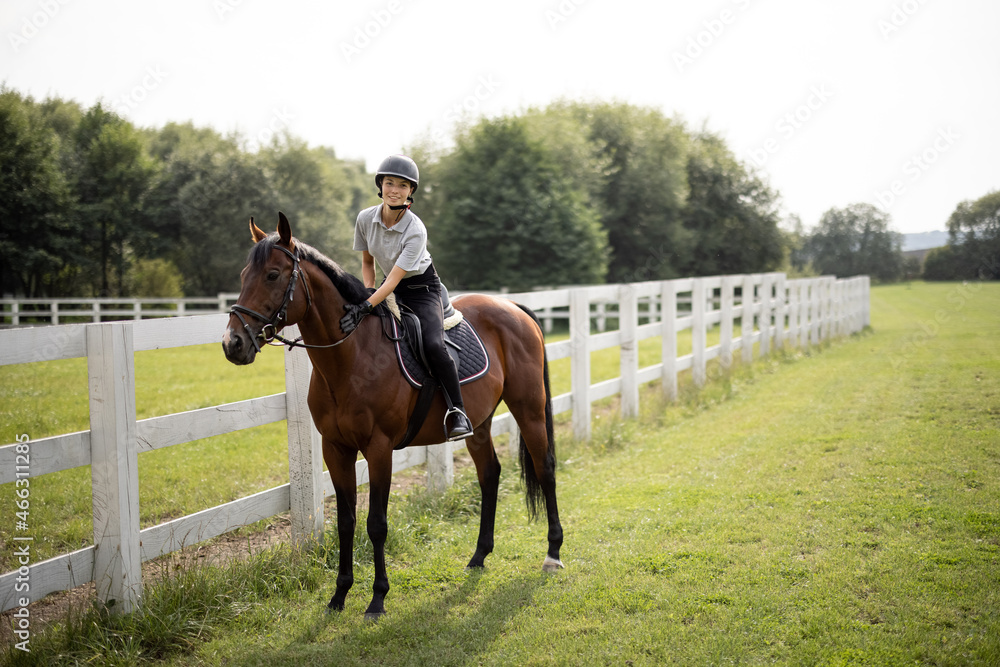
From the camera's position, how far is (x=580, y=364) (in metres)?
7.57

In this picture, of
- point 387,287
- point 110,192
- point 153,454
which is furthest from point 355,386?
point 110,192

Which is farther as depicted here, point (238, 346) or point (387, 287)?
point (387, 287)

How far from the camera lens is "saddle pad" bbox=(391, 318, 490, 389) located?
3.79m

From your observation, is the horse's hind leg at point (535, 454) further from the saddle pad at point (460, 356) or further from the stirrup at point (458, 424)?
the stirrup at point (458, 424)

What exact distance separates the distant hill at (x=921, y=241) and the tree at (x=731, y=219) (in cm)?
1240

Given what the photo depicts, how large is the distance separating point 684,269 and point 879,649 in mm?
35119

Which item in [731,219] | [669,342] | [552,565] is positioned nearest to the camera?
[552,565]

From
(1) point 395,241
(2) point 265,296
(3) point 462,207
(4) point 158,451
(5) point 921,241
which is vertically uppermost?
(3) point 462,207

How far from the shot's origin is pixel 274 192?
120 feet

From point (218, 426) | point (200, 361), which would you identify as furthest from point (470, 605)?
point (200, 361)

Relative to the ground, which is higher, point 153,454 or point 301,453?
point 301,453

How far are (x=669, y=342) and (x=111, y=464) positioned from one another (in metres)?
8.05

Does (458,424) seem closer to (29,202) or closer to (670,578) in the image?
(670,578)

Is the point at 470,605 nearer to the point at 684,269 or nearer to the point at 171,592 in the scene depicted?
the point at 171,592
